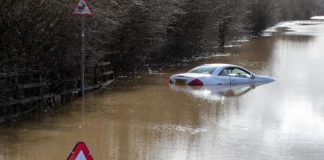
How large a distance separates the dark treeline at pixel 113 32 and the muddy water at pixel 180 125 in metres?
1.68

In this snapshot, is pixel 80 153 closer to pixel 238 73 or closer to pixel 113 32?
pixel 113 32

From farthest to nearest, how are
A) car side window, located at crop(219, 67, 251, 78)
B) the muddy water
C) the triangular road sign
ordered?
car side window, located at crop(219, 67, 251, 78) → the triangular road sign → the muddy water

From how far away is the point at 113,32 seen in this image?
23.4 m

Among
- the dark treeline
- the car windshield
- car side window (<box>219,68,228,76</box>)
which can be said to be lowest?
car side window (<box>219,68,228,76</box>)

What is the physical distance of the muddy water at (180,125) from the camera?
472 inches

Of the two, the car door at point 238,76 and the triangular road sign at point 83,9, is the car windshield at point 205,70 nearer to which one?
the car door at point 238,76

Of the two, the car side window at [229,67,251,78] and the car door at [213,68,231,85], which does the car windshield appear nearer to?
the car door at [213,68,231,85]

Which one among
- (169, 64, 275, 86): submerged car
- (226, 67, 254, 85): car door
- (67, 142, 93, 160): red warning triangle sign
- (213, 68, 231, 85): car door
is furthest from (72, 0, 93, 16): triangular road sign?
(226, 67, 254, 85): car door

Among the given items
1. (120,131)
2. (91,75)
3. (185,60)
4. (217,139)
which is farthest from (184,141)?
(185,60)

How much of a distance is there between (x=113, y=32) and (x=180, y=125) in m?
9.34

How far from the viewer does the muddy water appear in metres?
12.0

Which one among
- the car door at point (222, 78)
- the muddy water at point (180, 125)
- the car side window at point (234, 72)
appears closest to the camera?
the muddy water at point (180, 125)

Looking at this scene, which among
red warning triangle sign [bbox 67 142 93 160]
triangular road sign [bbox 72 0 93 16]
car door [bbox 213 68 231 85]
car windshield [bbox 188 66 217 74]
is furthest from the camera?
car windshield [bbox 188 66 217 74]

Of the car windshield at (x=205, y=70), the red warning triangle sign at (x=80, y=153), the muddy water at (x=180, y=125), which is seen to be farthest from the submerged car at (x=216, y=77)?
the red warning triangle sign at (x=80, y=153)
